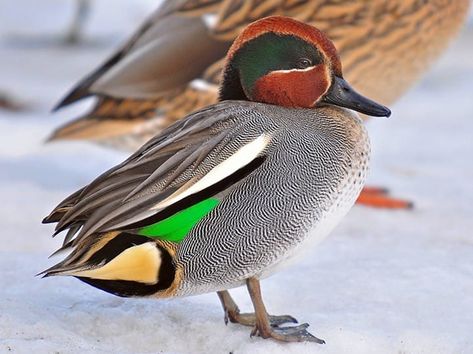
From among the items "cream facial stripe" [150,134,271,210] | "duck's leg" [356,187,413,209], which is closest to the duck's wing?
"cream facial stripe" [150,134,271,210]

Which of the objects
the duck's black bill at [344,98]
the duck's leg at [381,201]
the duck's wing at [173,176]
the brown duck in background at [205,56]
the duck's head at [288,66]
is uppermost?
the duck's head at [288,66]

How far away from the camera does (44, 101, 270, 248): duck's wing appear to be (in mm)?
2805

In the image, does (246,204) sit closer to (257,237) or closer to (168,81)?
(257,237)

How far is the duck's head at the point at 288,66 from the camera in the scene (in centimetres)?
303

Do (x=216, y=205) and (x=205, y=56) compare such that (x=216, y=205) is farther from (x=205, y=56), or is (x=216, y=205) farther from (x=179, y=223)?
(x=205, y=56)

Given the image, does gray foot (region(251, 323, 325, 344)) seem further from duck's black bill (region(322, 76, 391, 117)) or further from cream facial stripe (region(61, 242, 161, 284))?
duck's black bill (region(322, 76, 391, 117))

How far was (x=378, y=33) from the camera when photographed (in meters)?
5.10

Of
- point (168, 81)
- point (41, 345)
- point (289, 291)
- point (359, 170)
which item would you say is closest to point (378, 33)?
point (168, 81)

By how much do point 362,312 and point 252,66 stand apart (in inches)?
32.7

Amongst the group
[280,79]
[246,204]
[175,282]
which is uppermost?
[280,79]

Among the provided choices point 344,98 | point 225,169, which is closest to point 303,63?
point 344,98

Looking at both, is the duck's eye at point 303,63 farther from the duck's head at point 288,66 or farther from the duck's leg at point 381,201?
the duck's leg at point 381,201

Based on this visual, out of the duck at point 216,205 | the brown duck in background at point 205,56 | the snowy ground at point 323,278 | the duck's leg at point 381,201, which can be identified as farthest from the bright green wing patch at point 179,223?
the duck's leg at point 381,201

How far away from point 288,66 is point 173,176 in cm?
47
